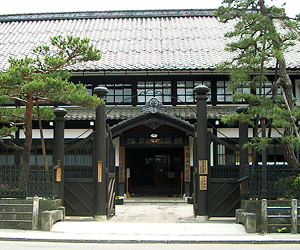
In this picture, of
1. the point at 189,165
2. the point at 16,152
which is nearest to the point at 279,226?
the point at 189,165

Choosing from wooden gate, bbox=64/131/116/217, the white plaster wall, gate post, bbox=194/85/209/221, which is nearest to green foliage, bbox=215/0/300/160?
gate post, bbox=194/85/209/221

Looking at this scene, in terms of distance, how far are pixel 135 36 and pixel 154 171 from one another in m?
8.16

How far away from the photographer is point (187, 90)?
799 inches

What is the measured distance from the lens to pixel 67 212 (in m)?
13.7

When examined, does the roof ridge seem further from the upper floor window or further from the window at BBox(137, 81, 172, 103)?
the upper floor window

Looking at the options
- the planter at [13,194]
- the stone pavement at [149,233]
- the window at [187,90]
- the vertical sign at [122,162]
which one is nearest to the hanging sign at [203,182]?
the stone pavement at [149,233]

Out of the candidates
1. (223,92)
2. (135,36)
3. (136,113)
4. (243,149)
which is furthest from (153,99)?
(135,36)

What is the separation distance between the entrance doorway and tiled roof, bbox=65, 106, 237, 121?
3.57 meters

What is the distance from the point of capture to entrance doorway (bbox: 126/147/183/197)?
22953 millimetres

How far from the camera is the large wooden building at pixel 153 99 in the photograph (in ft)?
62.0

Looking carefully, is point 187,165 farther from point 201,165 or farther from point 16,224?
point 16,224

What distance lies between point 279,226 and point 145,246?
395 cm

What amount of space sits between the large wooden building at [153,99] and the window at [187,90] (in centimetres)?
5

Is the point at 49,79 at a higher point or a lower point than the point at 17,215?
higher
